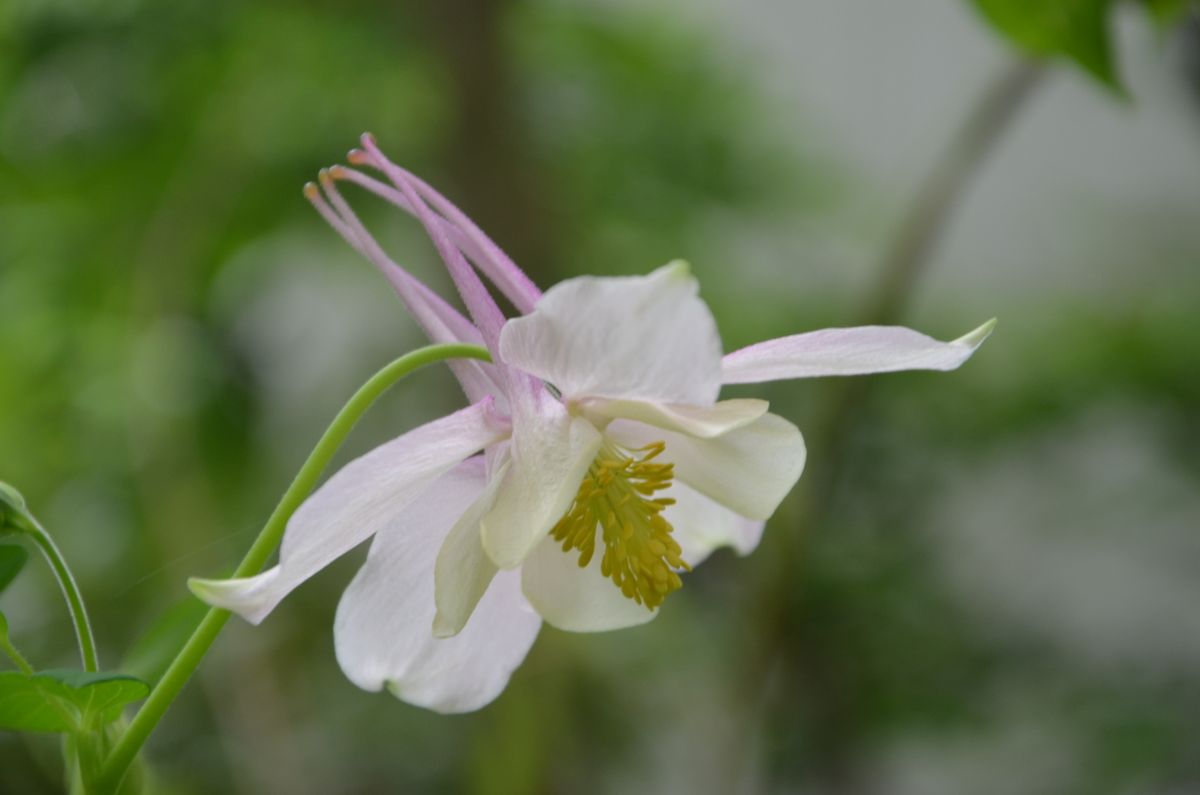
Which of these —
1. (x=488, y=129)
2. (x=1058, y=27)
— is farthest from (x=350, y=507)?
(x=488, y=129)

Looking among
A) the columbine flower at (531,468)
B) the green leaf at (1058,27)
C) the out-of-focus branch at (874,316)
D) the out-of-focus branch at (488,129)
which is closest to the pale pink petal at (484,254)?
the columbine flower at (531,468)

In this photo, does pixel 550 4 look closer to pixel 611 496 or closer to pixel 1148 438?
pixel 1148 438

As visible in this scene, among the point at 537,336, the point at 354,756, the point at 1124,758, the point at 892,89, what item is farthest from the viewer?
the point at 892,89

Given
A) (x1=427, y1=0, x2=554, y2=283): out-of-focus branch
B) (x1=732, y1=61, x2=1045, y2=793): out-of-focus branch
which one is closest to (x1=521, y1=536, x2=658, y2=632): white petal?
(x1=732, y1=61, x2=1045, y2=793): out-of-focus branch

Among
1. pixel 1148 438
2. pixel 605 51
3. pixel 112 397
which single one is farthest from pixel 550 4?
pixel 1148 438

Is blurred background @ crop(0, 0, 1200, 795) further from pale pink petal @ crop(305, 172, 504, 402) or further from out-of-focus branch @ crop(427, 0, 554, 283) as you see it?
pale pink petal @ crop(305, 172, 504, 402)

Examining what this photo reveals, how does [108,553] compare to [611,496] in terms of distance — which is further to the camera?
[108,553]

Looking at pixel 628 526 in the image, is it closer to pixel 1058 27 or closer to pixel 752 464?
pixel 752 464
